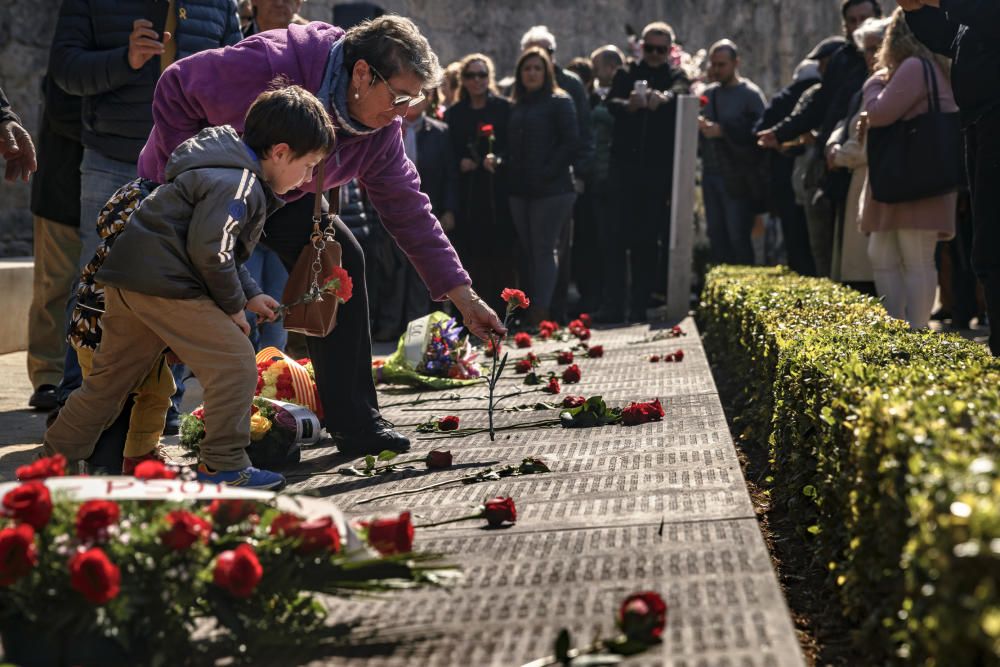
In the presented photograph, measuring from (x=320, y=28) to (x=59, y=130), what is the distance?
2.14m

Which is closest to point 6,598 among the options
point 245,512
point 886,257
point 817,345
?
point 245,512

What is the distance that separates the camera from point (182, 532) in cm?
245

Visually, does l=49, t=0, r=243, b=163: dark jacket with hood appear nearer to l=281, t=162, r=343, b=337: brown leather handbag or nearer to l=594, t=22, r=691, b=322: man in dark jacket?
l=281, t=162, r=343, b=337: brown leather handbag

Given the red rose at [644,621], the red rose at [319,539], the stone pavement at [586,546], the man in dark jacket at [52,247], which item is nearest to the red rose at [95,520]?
the red rose at [319,539]

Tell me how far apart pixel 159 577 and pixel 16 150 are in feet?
11.9

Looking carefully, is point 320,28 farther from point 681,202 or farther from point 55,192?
point 681,202

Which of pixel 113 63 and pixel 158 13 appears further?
pixel 158 13

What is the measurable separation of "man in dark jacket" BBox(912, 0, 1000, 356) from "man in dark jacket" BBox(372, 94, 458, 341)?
5653mm

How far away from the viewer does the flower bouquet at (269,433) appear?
473cm

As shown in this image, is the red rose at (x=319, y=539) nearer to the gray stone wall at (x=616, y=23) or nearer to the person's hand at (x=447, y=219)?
the person's hand at (x=447, y=219)

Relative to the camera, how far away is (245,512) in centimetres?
271

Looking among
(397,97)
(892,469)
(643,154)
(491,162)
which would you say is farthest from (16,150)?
(643,154)

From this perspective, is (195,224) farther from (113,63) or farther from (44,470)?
(113,63)

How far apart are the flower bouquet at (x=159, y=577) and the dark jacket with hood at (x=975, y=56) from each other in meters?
3.38
